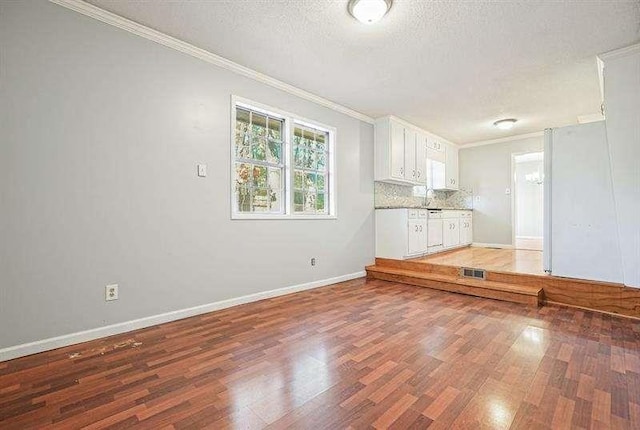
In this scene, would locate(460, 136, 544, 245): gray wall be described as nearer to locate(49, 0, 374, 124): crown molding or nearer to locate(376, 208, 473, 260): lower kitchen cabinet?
locate(376, 208, 473, 260): lower kitchen cabinet

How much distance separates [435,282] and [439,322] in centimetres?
137

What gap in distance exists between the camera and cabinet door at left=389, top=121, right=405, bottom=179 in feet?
16.0

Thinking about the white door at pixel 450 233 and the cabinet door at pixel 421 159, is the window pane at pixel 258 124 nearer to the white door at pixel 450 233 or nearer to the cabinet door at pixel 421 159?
the cabinet door at pixel 421 159

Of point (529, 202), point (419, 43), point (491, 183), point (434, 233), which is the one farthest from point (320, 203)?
point (529, 202)

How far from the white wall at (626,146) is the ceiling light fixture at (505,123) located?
2.17 meters

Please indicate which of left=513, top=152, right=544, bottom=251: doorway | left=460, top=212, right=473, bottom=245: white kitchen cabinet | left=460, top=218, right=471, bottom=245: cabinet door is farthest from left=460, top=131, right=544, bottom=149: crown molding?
left=513, top=152, right=544, bottom=251: doorway

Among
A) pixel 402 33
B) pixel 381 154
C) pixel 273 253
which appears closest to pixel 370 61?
pixel 402 33

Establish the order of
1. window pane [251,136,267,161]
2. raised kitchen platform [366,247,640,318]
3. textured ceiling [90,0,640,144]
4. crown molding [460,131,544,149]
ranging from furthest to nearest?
1. crown molding [460,131,544,149]
2. window pane [251,136,267,161]
3. raised kitchen platform [366,247,640,318]
4. textured ceiling [90,0,640,144]

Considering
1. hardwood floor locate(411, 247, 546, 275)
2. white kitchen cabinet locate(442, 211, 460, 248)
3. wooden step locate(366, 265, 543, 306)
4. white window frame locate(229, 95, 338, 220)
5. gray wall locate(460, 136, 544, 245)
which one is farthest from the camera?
gray wall locate(460, 136, 544, 245)

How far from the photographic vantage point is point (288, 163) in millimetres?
3711

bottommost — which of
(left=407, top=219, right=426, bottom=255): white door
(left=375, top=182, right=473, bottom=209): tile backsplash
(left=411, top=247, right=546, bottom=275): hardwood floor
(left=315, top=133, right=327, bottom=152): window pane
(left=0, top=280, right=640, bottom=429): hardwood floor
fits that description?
(left=0, top=280, right=640, bottom=429): hardwood floor

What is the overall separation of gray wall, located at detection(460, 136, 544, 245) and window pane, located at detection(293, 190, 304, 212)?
186 inches

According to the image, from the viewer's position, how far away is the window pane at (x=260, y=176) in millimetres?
3449

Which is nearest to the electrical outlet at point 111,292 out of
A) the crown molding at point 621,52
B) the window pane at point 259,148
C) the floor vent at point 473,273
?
the window pane at point 259,148
